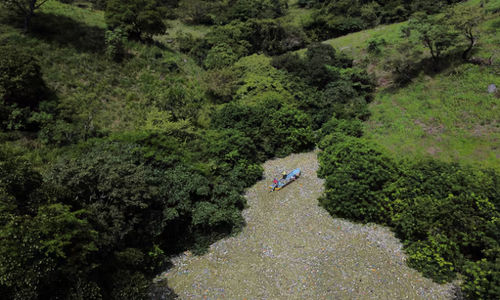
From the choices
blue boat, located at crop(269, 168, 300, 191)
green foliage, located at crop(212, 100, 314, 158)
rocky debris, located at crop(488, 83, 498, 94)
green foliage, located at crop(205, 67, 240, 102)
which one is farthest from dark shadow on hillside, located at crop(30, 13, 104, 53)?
rocky debris, located at crop(488, 83, 498, 94)

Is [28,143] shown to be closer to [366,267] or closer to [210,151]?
[210,151]

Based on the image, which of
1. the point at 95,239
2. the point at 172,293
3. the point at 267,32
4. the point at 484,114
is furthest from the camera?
the point at 267,32

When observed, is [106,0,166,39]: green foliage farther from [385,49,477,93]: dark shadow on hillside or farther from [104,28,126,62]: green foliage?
[385,49,477,93]: dark shadow on hillside

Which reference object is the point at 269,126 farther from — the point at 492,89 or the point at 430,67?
the point at 492,89

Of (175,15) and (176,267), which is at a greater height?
(175,15)

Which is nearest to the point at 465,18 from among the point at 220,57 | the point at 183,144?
the point at 220,57

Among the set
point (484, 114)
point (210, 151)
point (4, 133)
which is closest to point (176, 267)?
point (210, 151)

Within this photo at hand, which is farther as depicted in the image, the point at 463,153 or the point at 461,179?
the point at 463,153
